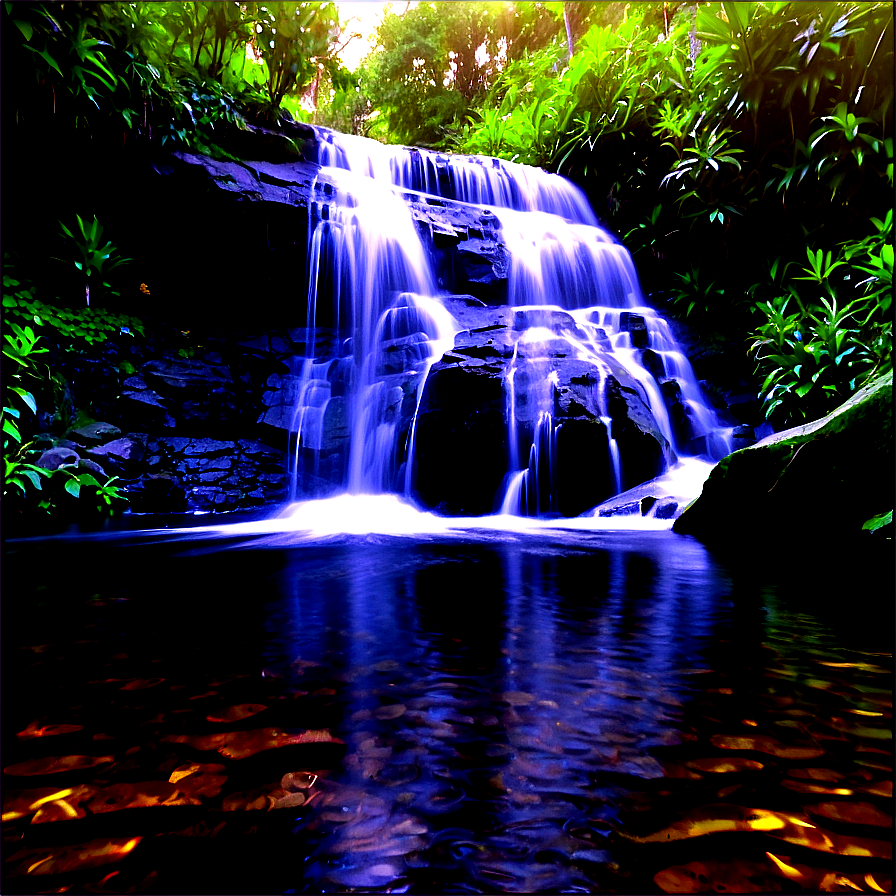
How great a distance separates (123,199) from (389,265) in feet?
11.8

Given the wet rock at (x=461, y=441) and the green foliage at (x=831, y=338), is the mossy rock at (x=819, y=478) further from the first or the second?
the wet rock at (x=461, y=441)

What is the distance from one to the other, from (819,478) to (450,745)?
3.49 metres

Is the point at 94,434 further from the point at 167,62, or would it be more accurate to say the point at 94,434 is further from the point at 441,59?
the point at 441,59

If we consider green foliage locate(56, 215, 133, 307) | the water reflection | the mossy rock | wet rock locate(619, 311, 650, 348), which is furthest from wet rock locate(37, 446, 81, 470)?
wet rock locate(619, 311, 650, 348)

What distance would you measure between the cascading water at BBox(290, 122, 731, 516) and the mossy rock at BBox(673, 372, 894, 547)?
1.76 metres

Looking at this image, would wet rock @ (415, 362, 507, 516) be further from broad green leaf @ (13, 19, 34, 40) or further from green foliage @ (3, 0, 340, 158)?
broad green leaf @ (13, 19, 34, 40)

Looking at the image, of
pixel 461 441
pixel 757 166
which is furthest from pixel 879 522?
pixel 757 166

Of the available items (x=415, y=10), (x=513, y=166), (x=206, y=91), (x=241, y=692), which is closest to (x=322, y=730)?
(x=241, y=692)

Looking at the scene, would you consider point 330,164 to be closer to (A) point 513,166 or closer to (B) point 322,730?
(A) point 513,166

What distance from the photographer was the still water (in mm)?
773

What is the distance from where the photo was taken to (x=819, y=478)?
3.47 metres

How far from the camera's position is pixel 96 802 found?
2.96ft

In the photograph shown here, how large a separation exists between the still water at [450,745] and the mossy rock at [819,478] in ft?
4.61

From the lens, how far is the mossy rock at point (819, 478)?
10.8 ft
